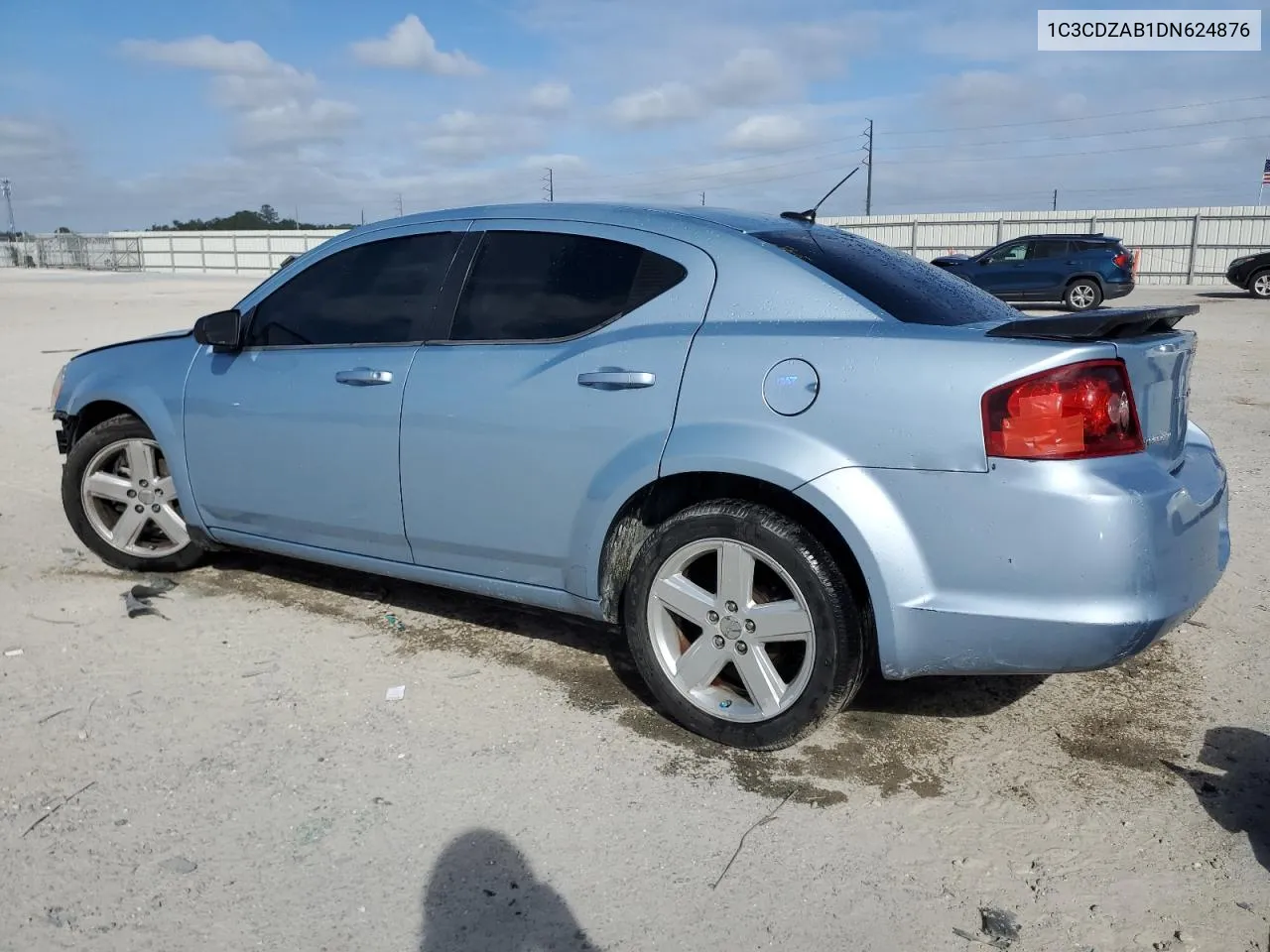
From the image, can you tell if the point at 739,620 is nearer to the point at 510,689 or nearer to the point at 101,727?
the point at 510,689

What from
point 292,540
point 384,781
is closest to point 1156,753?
point 384,781

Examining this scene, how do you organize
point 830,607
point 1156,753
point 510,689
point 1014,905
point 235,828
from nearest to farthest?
point 1014,905, point 235,828, point 830,607, point 1156,753, point 510,689

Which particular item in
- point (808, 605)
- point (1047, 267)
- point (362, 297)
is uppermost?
point (1047, 267)

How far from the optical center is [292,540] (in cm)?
416

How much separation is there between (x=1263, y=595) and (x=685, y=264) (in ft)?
10.1

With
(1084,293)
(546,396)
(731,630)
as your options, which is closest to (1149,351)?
(731,630)

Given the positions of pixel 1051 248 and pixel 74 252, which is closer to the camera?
pixel 1051 248

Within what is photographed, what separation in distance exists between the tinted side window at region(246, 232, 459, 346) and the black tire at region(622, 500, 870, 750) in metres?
1.33

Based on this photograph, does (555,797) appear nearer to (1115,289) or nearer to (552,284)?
Result: (552,284)

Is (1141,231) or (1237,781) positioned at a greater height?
(1141,231)

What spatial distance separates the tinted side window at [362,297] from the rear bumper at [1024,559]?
1765mm

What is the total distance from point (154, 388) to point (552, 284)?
2083mm

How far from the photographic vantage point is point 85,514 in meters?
4.81

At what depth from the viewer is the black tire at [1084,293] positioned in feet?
65.6
